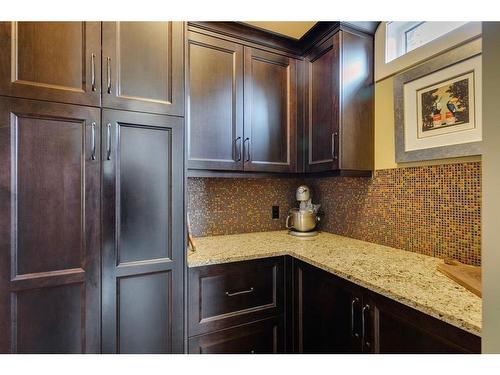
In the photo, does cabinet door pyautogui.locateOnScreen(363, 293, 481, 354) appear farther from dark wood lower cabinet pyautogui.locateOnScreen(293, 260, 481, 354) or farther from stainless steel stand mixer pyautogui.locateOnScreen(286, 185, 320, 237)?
stainless steel stand mixer pyautogui.locateOnScreen(286, 185, 320, 237)

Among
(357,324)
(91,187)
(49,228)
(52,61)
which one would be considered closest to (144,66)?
(52,61)

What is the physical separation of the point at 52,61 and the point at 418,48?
6.08ft

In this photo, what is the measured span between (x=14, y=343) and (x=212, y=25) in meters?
1.90

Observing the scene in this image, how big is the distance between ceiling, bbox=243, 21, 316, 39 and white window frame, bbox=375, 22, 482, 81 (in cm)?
48

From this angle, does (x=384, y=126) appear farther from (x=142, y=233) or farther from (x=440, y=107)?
(x=142, y=233)

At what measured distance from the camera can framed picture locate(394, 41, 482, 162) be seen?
3.98ft

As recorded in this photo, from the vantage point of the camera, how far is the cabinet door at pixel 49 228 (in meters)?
1.02

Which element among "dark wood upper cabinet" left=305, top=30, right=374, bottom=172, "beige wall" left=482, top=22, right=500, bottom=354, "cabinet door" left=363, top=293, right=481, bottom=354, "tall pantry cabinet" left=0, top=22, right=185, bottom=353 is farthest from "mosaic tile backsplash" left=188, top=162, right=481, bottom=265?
"beige wall" left=482, top=22, right=500, bottom=354

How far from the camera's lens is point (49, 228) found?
42.4 inches

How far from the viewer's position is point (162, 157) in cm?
128

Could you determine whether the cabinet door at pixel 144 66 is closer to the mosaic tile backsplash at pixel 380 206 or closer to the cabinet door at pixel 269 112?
the cabinet door at pixel 269 112

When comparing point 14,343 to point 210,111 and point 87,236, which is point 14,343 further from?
point 210,111

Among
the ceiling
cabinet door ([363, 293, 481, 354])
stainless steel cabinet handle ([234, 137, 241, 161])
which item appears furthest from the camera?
the ceiling
